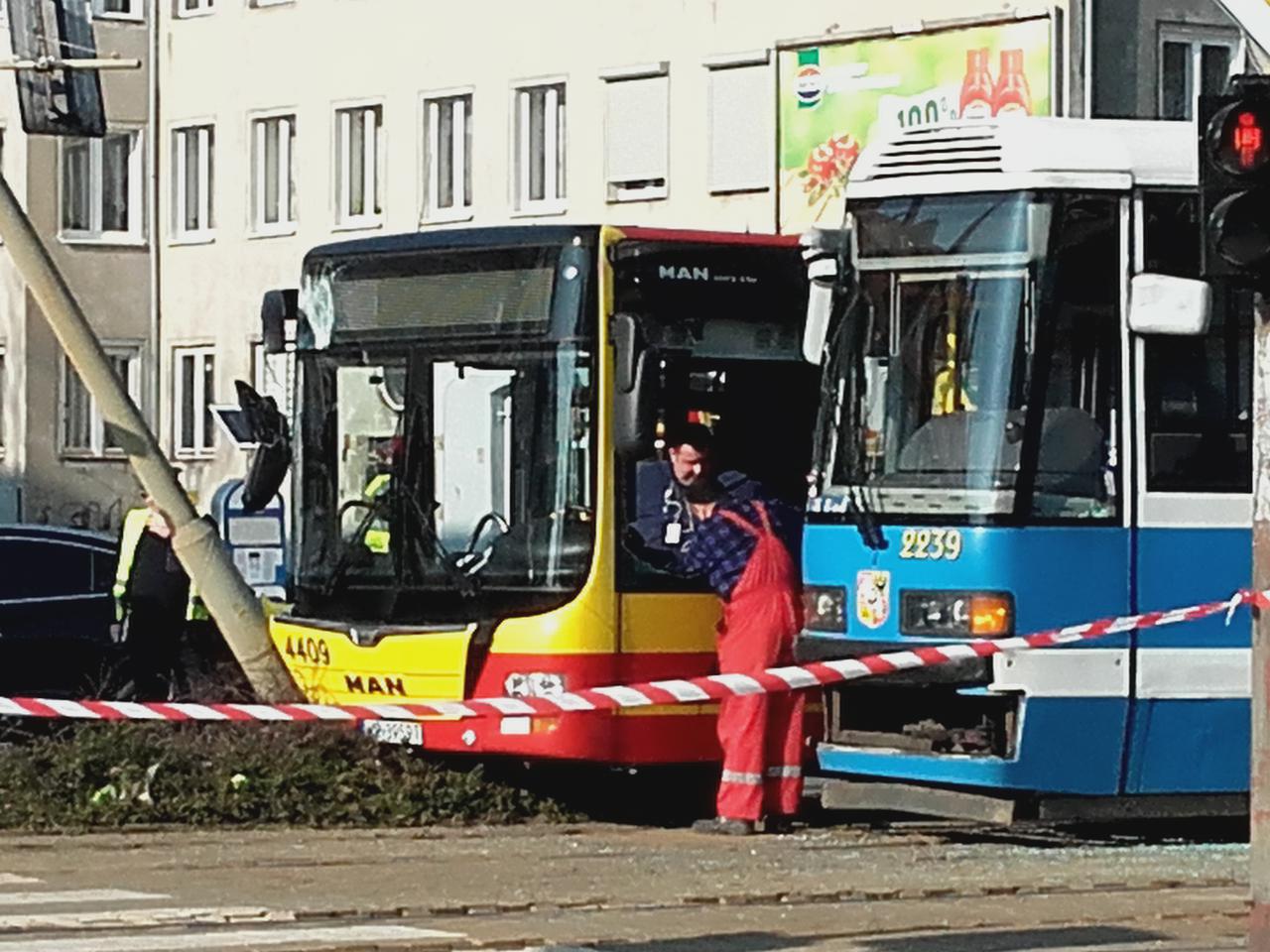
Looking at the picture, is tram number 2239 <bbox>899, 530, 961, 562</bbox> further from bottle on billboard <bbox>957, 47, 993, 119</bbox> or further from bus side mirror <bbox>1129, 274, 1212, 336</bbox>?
bottle on billboard <bbox>957, 47, 993, 119</bbox>

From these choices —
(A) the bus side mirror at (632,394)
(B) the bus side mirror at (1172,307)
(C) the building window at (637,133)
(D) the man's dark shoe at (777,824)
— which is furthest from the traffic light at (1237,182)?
(C) the building window at (637,133)

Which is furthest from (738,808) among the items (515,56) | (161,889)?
(515,56)

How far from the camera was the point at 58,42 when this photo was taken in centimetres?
1838

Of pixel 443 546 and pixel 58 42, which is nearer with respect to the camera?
pixel 443 546

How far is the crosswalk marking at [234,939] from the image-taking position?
1194cm

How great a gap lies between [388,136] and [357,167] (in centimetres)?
111

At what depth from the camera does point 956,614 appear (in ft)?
50.3

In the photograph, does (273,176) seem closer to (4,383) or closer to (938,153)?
(4,383)

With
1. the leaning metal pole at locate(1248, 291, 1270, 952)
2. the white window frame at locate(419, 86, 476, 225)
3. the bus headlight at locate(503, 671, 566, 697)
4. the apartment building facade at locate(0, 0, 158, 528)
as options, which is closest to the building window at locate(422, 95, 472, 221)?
the white window frame at locate(419, 86, 476, 225)

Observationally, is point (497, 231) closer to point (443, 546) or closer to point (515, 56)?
point (443, 546)

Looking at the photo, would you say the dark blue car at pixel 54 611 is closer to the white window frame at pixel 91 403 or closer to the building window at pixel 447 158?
the building window at pixel 447 158

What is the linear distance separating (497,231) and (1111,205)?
3.33 metres

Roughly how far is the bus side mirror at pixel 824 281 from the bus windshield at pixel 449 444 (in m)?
1.15

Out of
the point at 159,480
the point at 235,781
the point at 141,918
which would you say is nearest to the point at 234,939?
the point at 141,918
